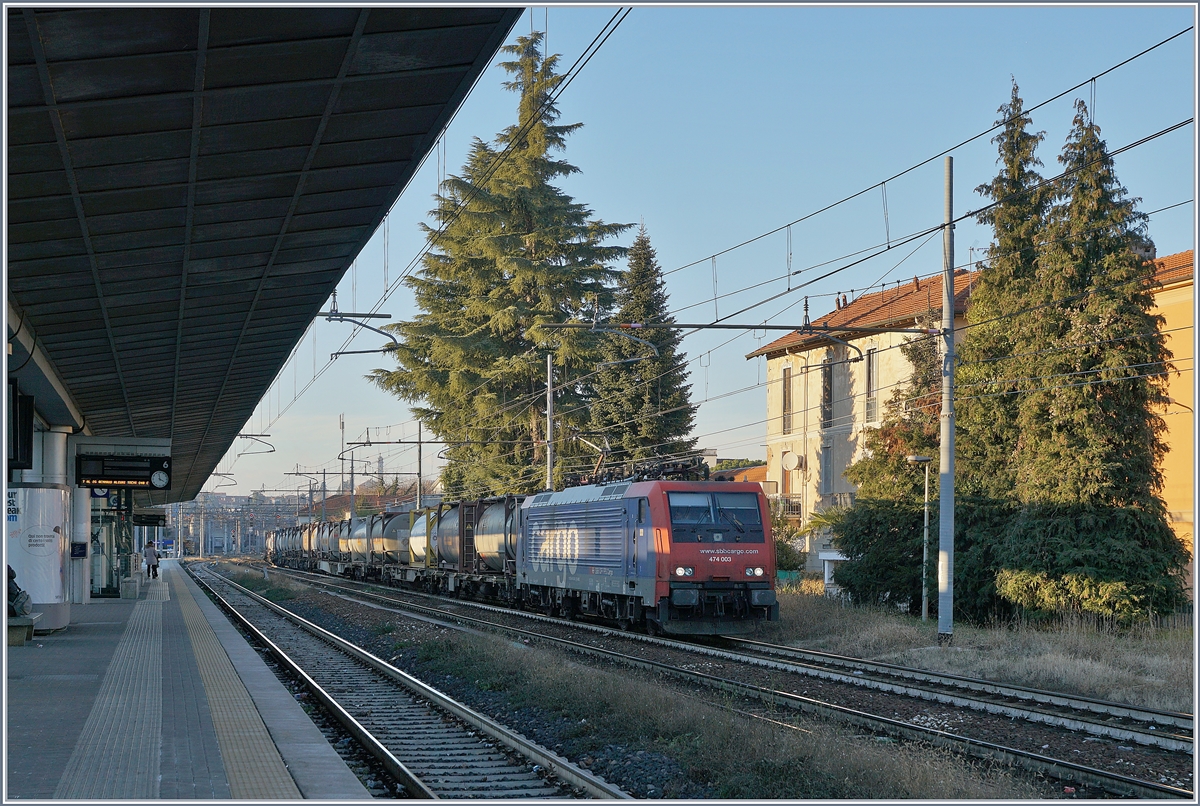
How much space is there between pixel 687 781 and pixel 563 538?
16.8 m

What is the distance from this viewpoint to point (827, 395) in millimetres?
48469

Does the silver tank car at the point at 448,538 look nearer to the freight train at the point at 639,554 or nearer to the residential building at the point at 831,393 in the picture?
the freight train at the point at 639,554

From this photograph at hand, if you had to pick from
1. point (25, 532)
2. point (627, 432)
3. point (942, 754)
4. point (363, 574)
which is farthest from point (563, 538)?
point (363, 574)

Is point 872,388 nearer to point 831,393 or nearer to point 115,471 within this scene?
point 831,393

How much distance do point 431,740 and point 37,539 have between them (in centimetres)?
1309

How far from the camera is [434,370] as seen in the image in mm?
49188

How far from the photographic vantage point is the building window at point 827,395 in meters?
48.0

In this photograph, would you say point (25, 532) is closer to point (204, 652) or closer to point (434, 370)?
point (204, 652)

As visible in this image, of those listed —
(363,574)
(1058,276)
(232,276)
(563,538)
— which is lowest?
(363,574)

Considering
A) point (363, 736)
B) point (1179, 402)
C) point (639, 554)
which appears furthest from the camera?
point (1179, 402)

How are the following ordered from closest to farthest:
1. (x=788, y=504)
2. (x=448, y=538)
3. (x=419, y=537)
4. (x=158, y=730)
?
(x=158, y=730), (x=448, y=538), (x=419, y=537), (x=788, y=504)

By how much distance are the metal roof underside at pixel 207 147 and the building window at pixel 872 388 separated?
3060cm

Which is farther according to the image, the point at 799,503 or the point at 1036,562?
the point at 799,503

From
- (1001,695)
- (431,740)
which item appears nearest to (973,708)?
(1001,695)
